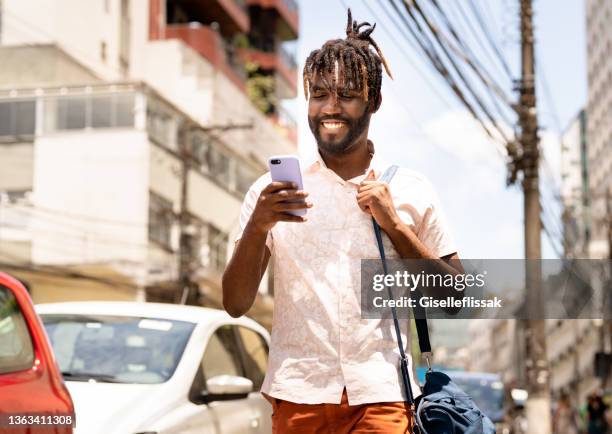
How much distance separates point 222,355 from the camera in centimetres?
766

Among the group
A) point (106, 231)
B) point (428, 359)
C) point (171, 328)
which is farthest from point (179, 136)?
point (428, 359)

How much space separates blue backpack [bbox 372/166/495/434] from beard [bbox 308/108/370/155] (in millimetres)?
251

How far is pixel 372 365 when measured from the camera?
138 inches

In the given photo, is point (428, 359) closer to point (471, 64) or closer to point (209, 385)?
point (209, 385)

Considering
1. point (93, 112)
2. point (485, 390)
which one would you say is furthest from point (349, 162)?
point (93, 112)

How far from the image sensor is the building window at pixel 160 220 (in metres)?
32.7

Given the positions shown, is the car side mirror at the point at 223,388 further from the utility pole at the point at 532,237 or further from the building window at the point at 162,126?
the building window at the point at 162,126

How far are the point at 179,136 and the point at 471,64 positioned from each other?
22.5m

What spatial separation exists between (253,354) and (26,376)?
3.19 meters

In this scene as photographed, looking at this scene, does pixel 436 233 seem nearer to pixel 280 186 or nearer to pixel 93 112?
pixel 280 186

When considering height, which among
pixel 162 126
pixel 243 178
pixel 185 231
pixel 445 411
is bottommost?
pixel 445 411

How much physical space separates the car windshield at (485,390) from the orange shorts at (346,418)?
67.1 feet

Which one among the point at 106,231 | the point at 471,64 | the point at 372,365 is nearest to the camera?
the point at 372,365

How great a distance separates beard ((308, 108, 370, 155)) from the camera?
12.0 feet
